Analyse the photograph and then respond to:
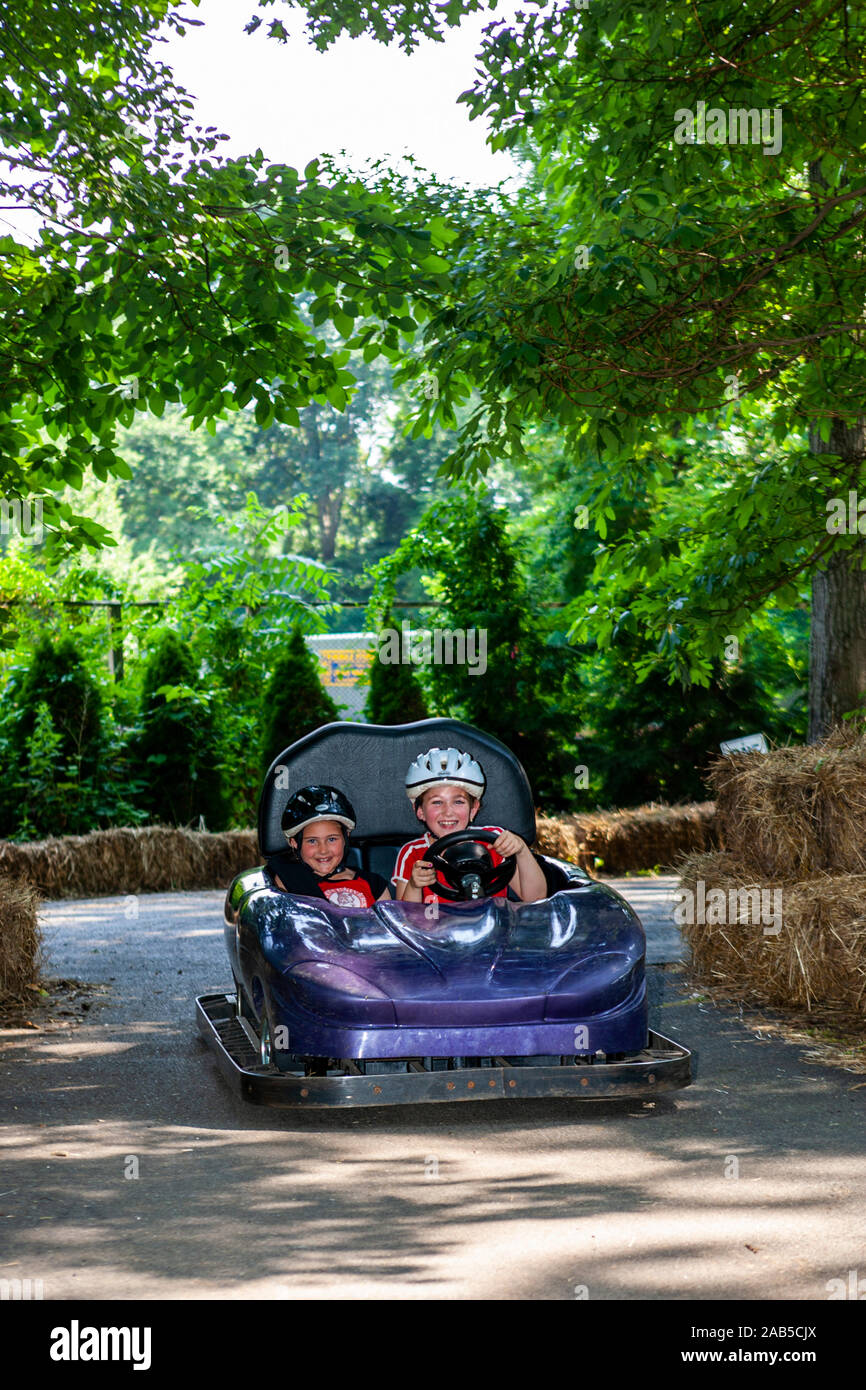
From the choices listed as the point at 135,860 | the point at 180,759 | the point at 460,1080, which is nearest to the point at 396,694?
the point at 180,759

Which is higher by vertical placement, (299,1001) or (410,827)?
(410,827)

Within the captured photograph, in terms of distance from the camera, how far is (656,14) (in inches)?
220

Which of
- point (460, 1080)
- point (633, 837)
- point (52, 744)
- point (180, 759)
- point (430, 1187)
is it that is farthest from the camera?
point (180, 759)

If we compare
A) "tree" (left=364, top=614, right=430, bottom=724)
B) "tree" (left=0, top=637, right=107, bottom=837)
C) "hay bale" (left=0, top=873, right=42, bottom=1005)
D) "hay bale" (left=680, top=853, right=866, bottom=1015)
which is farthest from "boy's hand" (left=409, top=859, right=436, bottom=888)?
"tree" (left=364, top=614, right=430, bottom=724)

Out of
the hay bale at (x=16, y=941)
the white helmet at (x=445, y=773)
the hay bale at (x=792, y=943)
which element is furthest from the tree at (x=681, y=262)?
the hay bale at (x=16, y=941)

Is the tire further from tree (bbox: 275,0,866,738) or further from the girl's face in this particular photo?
tree (bbox: 275,0,866,738)

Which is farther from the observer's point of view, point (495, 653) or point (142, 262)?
point (495, 653)

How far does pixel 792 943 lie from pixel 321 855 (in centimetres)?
221

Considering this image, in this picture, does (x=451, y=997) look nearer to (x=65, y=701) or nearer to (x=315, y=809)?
(x=315, y=809)

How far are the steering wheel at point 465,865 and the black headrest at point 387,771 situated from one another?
→ 20.3 inches

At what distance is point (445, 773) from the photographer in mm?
5344

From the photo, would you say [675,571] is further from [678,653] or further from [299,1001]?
[299,1001]

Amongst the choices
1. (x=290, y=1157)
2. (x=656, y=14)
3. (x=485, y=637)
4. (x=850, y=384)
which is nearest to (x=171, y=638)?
(x=485, y=637)
